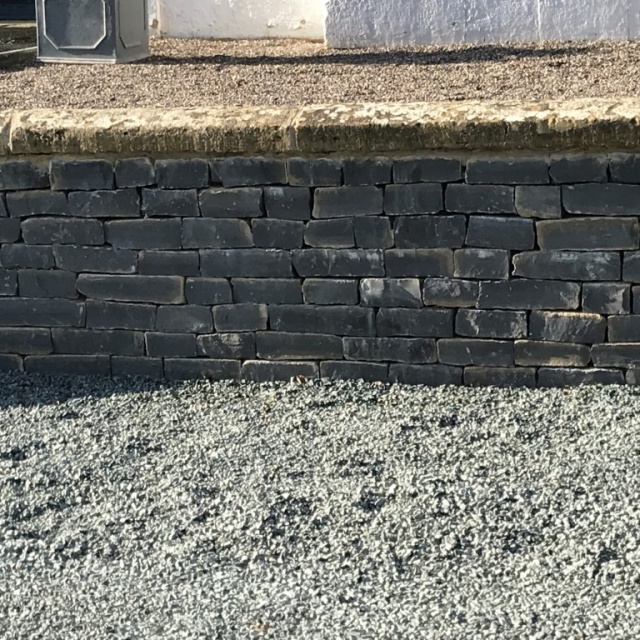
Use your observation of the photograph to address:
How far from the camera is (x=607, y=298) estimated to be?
4113mm

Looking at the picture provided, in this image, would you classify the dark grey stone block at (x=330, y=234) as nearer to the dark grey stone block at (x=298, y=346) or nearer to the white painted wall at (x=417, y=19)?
the dark grey stone block at (x=298, y=346)

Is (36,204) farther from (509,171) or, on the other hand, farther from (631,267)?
(631,267)

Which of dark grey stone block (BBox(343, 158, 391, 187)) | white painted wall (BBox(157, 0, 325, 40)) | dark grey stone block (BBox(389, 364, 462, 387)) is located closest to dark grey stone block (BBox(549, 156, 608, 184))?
dark grey stone block (BBox(343, 158, 391, 187))

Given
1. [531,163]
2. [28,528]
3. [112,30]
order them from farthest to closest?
[112,30]
[531,163]
[28,528]

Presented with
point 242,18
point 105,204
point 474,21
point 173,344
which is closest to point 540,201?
point 173,344

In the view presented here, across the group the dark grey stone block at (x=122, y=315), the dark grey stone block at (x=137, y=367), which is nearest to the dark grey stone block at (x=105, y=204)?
the dark grey stone block at (x=122, y=315)

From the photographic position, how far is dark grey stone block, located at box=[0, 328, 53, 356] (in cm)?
463

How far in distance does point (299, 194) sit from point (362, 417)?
0.85 metres

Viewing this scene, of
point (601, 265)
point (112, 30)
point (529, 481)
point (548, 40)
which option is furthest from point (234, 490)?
point (548, 40)

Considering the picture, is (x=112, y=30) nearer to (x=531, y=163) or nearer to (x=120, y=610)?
(x=531, y=163)

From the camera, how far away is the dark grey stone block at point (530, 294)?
414cm

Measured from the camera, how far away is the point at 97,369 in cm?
462

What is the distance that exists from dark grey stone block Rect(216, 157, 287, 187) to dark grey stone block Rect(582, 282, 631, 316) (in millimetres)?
1175

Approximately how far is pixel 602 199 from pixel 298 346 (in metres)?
1.26
